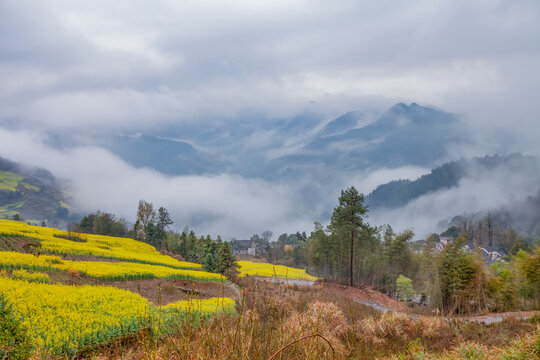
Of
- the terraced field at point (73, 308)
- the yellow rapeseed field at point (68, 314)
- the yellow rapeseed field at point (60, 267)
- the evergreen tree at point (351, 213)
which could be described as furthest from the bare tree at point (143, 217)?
the yellow rapeseed field at point (68, 314)

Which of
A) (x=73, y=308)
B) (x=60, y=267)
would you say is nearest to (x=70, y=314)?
(x=73, y=308)

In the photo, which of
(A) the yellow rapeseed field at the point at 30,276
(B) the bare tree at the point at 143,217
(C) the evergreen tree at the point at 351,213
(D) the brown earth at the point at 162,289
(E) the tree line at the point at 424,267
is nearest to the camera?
(A) the yellow rapeseed field at the point at 30,276

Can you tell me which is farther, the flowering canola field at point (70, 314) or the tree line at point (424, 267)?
the tree line at point (424, 267)

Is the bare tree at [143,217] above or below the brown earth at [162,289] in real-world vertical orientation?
above

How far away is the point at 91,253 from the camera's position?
89.7ft

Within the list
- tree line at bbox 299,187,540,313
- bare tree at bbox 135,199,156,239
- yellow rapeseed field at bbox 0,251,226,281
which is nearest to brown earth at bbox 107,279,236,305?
yellow rapeseed field at bbox 0,251,226,281

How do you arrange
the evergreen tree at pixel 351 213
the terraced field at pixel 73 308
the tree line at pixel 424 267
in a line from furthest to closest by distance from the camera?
the evergreen tree at pixel 351 213 < the tree line at pixel 424 267 < the terraced field at pixel 73 308

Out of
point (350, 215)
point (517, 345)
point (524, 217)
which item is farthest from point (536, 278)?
point (524, 217)

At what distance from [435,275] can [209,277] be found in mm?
22149

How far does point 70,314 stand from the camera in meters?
9.41

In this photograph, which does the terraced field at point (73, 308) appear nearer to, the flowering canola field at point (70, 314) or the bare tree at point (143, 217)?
the flowering canola field at point (70, 314)

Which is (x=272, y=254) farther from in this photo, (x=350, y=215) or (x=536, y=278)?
(x=536, y=278)

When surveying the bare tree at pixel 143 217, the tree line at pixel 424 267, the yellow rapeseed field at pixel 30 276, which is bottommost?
the tree line at pixel 424 267

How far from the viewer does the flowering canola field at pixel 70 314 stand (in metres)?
7.75
